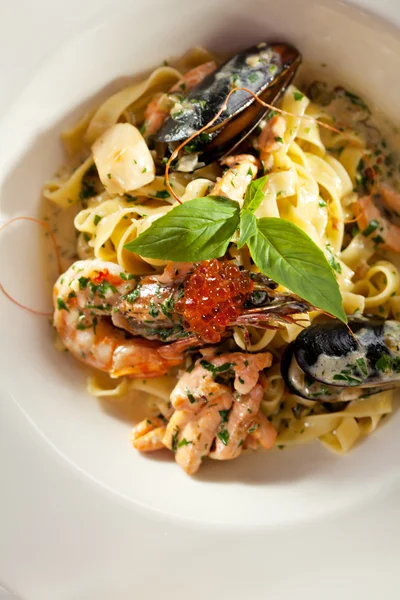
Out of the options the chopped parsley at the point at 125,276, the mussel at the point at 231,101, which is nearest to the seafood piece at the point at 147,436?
the chopped parsley at the point at 125,276

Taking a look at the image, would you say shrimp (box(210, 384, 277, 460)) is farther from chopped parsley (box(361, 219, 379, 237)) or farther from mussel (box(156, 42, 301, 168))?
mussel (box(156, 42, 301, 168))

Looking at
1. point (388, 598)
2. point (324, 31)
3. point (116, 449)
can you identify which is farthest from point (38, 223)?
point (388, 598)

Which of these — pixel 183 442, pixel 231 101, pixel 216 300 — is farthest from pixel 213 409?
pixel 231 101

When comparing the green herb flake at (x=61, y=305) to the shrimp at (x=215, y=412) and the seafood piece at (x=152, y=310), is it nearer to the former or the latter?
the seafood piece at (x=152, y=310)

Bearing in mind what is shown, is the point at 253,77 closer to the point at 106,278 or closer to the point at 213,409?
the point at 106,278

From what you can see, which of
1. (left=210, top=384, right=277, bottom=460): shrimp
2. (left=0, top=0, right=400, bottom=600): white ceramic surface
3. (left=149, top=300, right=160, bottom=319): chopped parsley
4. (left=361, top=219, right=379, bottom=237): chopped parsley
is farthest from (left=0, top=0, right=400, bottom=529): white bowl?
(left=149, top=300, right=160, bottom=319): chopped parsley

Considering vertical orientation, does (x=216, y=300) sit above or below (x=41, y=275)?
above

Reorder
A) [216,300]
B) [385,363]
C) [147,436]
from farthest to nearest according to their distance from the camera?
[147,436] → [385,363] → [216,300]
